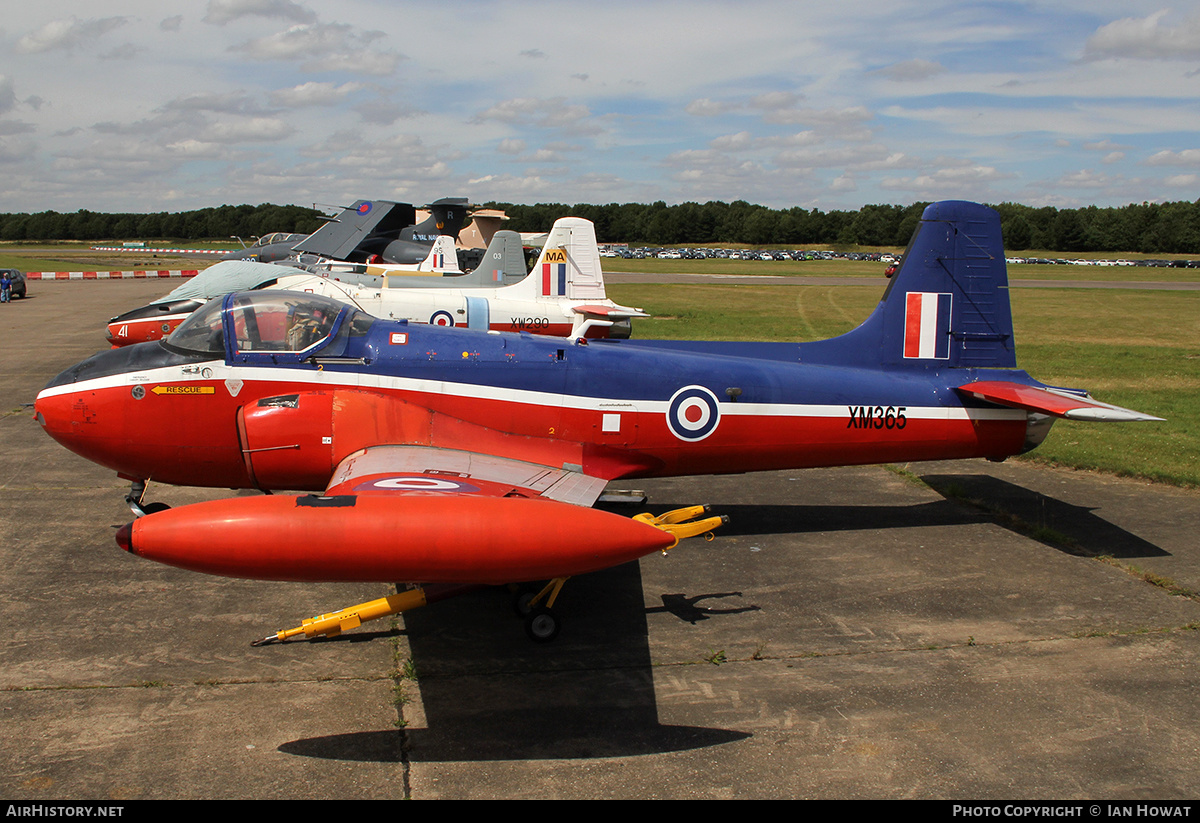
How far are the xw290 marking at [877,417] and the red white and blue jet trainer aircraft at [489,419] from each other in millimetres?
20

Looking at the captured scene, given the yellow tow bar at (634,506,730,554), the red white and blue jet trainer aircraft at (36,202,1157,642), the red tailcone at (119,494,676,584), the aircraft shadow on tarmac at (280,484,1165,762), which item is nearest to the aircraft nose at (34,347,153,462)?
the red white and blue jet trainer aircraft at (36,202,1157,642)

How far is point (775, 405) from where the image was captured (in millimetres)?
8047

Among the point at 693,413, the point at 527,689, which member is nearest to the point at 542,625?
the point at 527,689

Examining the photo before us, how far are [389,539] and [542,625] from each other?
181cm

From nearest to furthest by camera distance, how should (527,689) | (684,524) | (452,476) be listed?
(527,689) < (452,476) < (684,524)

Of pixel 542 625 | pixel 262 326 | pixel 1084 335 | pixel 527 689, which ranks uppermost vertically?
pixel 262 326

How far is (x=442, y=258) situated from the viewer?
2948 centimetres

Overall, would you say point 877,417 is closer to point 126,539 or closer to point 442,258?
point 126,539

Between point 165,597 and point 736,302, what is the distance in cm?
3635

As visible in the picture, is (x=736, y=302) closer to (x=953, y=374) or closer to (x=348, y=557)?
(x=953, y=374)

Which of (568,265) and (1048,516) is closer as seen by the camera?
(1048,516)

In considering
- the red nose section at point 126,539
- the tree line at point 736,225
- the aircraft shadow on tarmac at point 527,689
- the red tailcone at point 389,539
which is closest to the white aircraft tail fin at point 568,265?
the aircraft shadow on tarmac at point 527,689

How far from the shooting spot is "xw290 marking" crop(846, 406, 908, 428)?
8.21 m

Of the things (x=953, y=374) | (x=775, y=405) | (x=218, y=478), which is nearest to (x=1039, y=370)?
(x=953, y=374)
